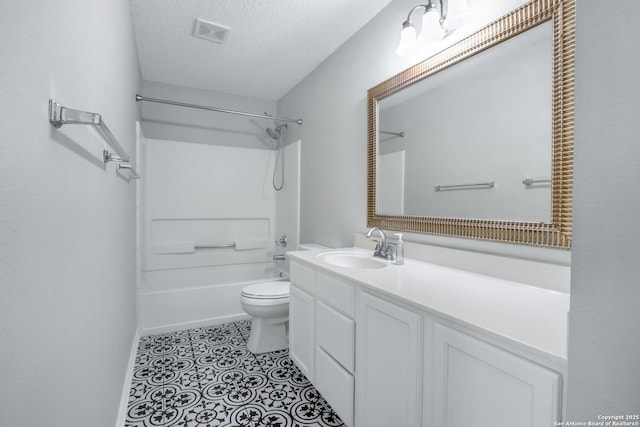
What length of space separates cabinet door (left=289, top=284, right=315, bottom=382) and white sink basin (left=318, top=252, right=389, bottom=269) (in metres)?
0.26

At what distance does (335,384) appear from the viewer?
1469mm

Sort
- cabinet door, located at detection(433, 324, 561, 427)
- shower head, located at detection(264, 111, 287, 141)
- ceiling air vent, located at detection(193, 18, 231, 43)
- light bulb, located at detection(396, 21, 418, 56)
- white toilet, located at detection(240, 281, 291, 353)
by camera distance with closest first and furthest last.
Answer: cabinet door, located at detection(433, 324, 561, 427) < light bulb, located at detection(396, 21, 418, 56) < ceiling air vent, located at detection(193, 18, 231, 43) < white toilet, located at detection(240, 281, 291, 353) < shower head, located at detection(264, 111, 287, 141)

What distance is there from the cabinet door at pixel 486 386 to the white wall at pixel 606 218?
27cm

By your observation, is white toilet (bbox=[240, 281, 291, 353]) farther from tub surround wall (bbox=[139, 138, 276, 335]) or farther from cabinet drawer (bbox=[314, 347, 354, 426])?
tub surround wall (bbox=[139, 138, 276, 335])

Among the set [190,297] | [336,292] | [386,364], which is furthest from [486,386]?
[190,297]

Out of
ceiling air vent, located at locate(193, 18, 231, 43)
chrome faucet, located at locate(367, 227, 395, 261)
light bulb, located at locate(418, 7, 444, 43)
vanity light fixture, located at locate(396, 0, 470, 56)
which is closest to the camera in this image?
vanity light fixture, located at locate(396, 0, 470, 56)

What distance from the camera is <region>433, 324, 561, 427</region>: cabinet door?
0.68 meters

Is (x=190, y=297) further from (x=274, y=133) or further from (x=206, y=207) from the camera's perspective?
(x=274, y=133)

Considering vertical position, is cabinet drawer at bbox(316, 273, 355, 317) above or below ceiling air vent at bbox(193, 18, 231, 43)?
below

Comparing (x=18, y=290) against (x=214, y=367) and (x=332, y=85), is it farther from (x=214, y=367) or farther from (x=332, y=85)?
(x=332, y=85)

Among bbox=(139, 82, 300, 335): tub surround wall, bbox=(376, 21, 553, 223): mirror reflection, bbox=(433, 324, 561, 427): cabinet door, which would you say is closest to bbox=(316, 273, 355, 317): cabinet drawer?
bbox=(433, 324, 561, 427): cabinet door

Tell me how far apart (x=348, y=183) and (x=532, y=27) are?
1.37m

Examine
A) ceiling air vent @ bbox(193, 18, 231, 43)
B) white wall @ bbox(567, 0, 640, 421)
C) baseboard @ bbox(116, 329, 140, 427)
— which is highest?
ceiling air vent @ bbox(193, 18, 231, 43)

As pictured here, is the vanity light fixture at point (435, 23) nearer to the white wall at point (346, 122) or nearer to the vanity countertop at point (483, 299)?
the white wall at point (346, 122)
